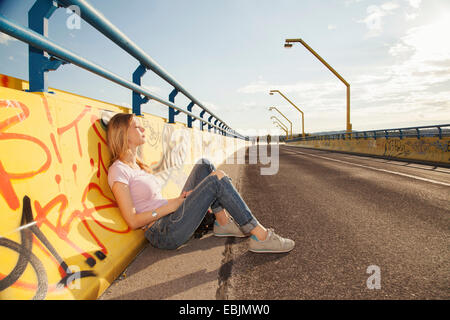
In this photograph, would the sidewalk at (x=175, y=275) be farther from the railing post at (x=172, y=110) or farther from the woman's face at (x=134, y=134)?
the railing post at (x=172, y=110)

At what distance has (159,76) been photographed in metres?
3.80

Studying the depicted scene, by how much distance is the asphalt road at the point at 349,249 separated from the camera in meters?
1.91

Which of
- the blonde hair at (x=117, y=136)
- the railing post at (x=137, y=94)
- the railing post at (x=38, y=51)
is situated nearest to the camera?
the railing post at (x=38, y=51)

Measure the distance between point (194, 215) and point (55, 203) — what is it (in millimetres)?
1170

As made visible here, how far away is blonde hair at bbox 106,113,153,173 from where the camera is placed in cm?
238

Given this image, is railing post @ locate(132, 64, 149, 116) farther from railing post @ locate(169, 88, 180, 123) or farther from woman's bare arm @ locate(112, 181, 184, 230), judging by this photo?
railing post @ locate(169, 88, 180, 123)

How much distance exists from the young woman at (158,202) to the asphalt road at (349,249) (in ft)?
0.77

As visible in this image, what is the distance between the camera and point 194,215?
2535 millimetres

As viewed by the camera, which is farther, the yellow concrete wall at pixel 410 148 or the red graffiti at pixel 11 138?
the yellow concrete wall at pixel 410 148

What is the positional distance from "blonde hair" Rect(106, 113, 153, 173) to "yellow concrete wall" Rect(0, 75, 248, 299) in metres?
0.05

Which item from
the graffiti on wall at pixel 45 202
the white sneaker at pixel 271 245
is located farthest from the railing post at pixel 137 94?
the white sneaker at pixel 271 245

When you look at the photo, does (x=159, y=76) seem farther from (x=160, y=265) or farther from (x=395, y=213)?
(x=395, y=213)

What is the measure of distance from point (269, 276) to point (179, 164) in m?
3.10

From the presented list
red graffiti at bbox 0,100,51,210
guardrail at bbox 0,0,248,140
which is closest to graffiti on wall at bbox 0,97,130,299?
red graffiti at bbox 0,100,51,210
